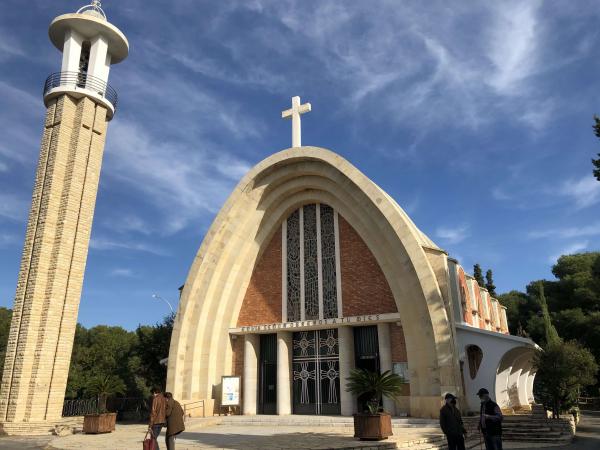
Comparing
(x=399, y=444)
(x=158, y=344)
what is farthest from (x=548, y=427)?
(x=158, y=344)

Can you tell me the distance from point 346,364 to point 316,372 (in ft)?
5.76

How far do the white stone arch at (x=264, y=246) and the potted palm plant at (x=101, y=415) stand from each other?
417cm

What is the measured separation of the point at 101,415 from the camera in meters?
14.7

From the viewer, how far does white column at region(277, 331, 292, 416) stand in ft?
63.7

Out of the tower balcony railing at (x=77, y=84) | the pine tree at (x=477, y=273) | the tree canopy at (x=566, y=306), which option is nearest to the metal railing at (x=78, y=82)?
the tower balcony railing at (x=77, y=84)

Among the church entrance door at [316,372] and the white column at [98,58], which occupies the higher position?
the white column at [98,58]

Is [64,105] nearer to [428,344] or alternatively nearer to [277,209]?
[277,209]

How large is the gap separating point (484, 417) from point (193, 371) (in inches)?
590

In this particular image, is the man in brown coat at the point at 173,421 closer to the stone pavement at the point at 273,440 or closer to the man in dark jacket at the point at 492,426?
the stone pavement at the point at 273,440

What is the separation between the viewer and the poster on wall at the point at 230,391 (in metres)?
19.0

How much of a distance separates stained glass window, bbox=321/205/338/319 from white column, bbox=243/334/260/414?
12.5ft

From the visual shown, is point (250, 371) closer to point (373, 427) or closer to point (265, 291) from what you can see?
point (265, 291)

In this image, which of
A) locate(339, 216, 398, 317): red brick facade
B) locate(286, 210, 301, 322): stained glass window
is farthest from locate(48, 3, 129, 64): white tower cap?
locate(339, 216, 398, 317): red brick facade

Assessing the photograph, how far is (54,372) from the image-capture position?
58.4 ft
